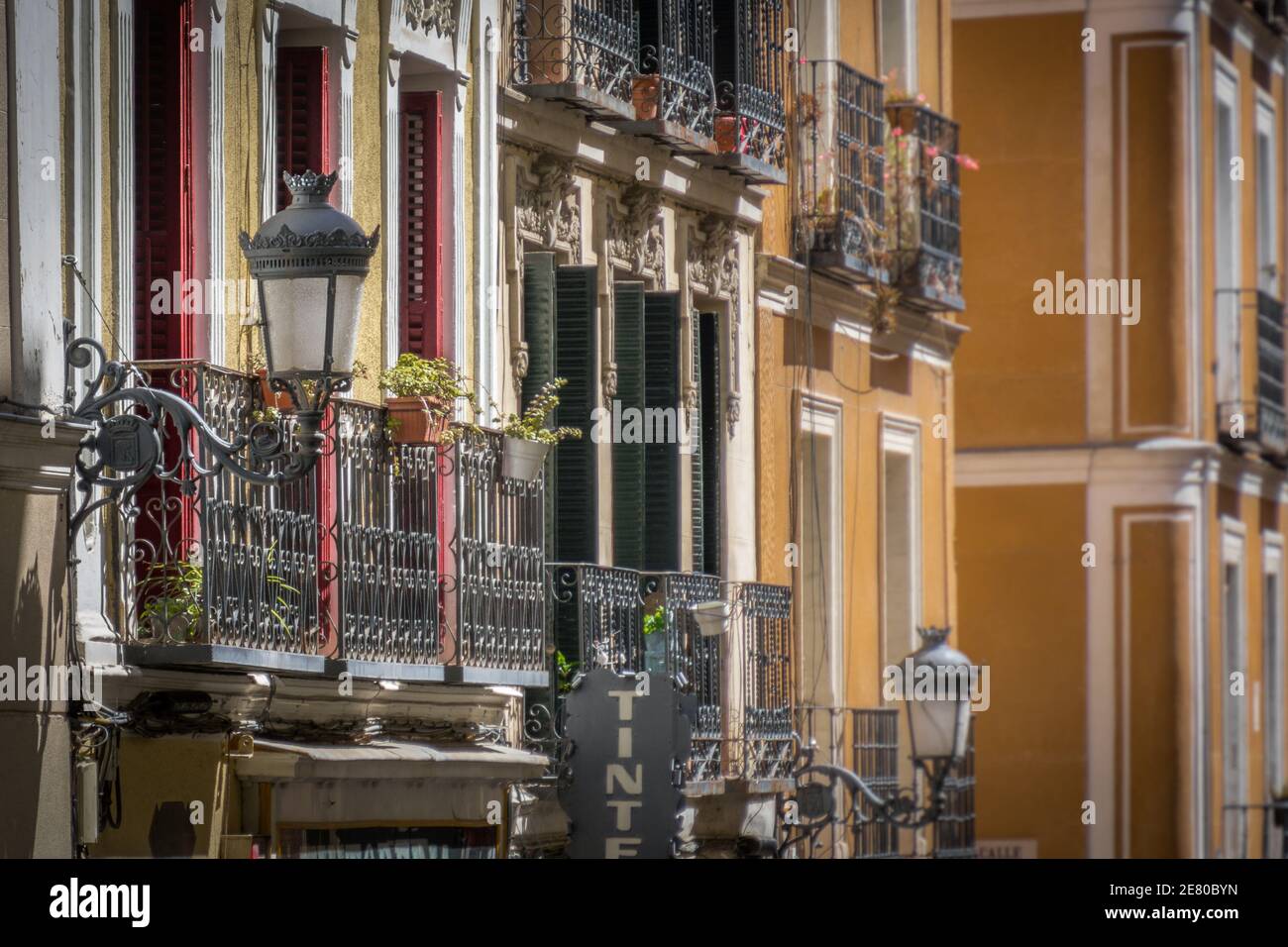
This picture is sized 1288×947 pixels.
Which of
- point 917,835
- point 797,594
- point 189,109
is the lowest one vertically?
point 917,835

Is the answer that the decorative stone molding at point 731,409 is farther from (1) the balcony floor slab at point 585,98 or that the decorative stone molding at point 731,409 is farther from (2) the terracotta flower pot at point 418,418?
(2) the terracotta flower pot at point 418,418

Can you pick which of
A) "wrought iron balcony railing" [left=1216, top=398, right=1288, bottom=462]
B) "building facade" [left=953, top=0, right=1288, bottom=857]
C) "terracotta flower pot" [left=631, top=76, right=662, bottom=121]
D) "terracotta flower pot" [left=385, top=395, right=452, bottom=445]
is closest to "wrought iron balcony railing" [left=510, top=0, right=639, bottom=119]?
"terracotta flower pot" [left=631, top=76, right=662, bottom=121]

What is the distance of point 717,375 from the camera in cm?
2475

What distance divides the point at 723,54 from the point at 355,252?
838 centimetres

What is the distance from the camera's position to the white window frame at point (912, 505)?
95.0 feet

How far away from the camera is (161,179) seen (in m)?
17.4

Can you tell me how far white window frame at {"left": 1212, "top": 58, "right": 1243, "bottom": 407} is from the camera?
3497cm

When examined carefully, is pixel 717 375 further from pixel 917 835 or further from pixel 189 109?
pixel 189 109

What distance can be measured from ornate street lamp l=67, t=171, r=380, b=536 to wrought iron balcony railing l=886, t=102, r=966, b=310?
475 inches

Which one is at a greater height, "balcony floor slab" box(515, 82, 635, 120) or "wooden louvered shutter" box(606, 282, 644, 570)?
"balcony floor slab" box(515, 82, 635, 120)

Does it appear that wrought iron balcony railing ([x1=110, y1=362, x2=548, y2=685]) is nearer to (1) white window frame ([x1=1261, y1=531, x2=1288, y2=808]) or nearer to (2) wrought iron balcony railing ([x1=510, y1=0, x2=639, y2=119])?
(2) wrought iron balcony railing ([x1=510, y1=0, x2=639, y2=119])

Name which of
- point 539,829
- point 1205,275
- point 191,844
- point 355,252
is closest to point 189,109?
point 355,252

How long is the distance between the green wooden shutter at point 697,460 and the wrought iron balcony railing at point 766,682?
476 mm

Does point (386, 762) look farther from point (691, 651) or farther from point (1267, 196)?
point (1267, 196)
